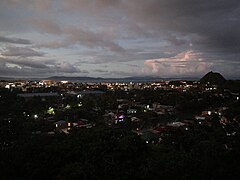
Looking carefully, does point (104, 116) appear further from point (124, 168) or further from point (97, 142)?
point (124, 168)

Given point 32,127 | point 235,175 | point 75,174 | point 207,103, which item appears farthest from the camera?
point 207,103

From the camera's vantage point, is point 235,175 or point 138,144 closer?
point 235,175

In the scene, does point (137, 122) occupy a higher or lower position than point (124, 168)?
lower

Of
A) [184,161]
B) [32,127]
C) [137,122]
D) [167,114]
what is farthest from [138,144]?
[167,114]

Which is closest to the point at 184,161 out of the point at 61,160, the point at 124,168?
the point at 124,168

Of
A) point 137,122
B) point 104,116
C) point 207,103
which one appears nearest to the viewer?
point 137,122

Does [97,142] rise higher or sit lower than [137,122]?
higher

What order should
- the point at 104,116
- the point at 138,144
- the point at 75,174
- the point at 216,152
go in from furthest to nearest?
the point at 104,116 < the point at 138,144 < the point at 216,152 < the point at 75,174

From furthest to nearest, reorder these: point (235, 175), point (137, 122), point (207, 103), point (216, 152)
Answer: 1. point (207, 103)
2. point (137, 122)
3. point (216, 152)
4. point (235, 175)

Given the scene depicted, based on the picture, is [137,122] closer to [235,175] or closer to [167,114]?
[167,114]
